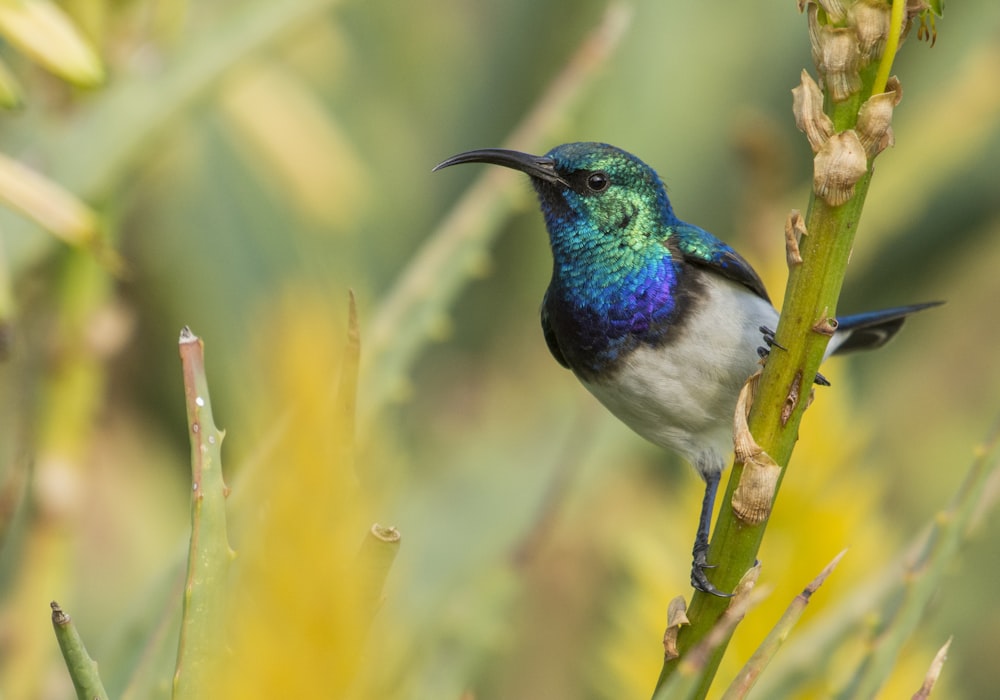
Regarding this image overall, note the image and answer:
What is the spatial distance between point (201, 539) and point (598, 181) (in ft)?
3.03

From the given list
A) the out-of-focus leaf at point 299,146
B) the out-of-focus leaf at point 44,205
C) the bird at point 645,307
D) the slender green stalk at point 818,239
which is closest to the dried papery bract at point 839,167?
the slender green stalk at point 818,239

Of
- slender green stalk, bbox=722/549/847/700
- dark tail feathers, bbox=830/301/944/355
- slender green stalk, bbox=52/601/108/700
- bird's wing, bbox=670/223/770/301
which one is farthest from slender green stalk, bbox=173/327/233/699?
dark tail feathers, bbox=830/301/944/355

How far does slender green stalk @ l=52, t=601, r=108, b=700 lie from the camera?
26.0 inches

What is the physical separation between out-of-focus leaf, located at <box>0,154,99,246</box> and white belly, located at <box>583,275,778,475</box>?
0.65m

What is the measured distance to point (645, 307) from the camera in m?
1.50

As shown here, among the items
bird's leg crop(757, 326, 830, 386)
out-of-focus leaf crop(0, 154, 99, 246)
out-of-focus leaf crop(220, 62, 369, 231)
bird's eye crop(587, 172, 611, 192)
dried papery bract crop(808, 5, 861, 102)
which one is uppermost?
out-of-focus leaf crop(220, 62, 369, 231)

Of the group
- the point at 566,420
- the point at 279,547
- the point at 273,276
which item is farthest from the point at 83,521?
the point at 279,547

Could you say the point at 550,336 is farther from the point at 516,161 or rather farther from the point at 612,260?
the point at 516,161

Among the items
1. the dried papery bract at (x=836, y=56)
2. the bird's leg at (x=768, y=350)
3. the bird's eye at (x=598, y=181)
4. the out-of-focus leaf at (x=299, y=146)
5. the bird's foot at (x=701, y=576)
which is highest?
the out-of-focus leaf at (x=299, y=146)

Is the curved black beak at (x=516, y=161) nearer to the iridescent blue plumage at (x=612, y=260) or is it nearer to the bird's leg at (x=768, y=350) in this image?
the iridescent blue plumage at (x=612, y=260)

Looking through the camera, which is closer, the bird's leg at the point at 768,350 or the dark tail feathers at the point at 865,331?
the bird's leg at the point at 768,350

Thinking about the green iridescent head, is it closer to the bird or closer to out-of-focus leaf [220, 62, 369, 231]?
the bird

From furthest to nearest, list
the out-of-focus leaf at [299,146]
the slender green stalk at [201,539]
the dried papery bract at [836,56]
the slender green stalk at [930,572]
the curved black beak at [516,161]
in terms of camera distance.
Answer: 1. the out-of-focus leaf at [299,146]
2. the curved black beak at [516,161]
3. the slender green stalk at [930,572]
4. the dried papery bract at [836,56]
5. the slender green stalk at [201,539]

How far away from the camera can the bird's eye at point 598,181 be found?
152cm
